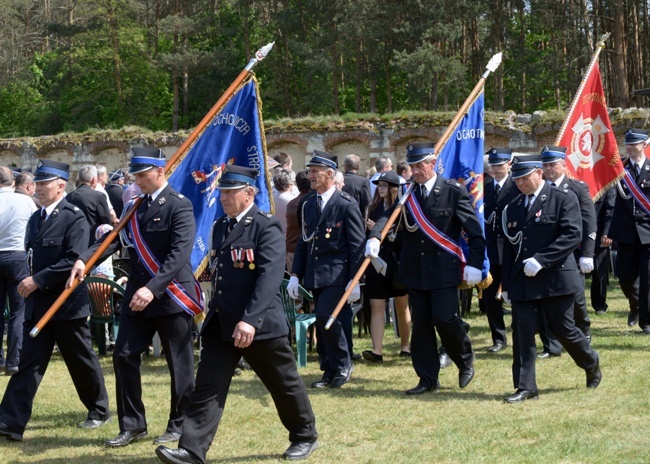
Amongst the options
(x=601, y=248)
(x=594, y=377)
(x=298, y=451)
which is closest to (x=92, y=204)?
(x=298, y=451)

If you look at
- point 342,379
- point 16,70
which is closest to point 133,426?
point 342,379

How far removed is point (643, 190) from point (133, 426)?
6439 millimetres

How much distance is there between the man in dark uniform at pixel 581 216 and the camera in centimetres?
774

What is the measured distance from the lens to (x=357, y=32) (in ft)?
115

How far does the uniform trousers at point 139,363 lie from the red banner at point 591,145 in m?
5.48

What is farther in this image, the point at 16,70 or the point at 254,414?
the point at 16,70

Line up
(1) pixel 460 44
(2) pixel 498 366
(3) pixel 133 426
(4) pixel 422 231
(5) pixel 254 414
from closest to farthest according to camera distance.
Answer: (3) pixel 133 426, (5) pixel 254 414, (4) pixel 422 231, (2) pixel 498 366, (1) pixel 460 44

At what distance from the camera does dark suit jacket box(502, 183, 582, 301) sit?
699 centimetres

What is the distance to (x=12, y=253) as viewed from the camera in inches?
346

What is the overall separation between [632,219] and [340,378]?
401cm

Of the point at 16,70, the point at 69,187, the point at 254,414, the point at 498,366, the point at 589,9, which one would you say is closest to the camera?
the point at 254,414

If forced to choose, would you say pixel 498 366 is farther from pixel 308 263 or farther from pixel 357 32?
pixel 357 32

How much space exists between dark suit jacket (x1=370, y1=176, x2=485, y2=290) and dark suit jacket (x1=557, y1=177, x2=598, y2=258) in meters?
0.90

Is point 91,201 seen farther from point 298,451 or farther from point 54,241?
point 298,451
